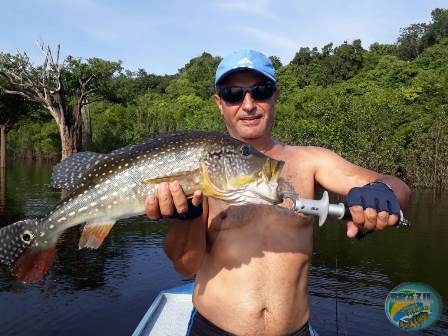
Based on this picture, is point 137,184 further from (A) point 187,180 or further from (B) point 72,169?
(B) point 72,169

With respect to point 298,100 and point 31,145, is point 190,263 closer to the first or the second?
point 298,100

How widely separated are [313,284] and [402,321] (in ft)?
19.4

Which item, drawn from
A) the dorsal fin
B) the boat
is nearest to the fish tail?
the dorsal fin

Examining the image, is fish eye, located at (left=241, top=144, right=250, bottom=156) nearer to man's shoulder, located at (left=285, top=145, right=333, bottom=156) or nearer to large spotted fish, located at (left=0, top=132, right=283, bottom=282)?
large spotted fish, located at (left=0, top=132, right=283, bottom=282)

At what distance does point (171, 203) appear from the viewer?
11.5 feet

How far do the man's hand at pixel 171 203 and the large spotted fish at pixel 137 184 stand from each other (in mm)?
63

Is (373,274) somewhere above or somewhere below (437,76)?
below

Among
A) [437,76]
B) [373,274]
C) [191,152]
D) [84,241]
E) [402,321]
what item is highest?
[437,76]

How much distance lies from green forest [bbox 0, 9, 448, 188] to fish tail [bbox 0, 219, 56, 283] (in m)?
35.7

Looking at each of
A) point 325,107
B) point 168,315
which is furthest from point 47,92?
point 168,315

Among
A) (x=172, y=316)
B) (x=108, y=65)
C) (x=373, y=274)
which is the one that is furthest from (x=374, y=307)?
(x=108, y=65)

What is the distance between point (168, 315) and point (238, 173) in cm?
579

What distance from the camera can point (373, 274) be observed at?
15117mm

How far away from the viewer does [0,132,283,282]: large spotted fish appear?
3568 mm
